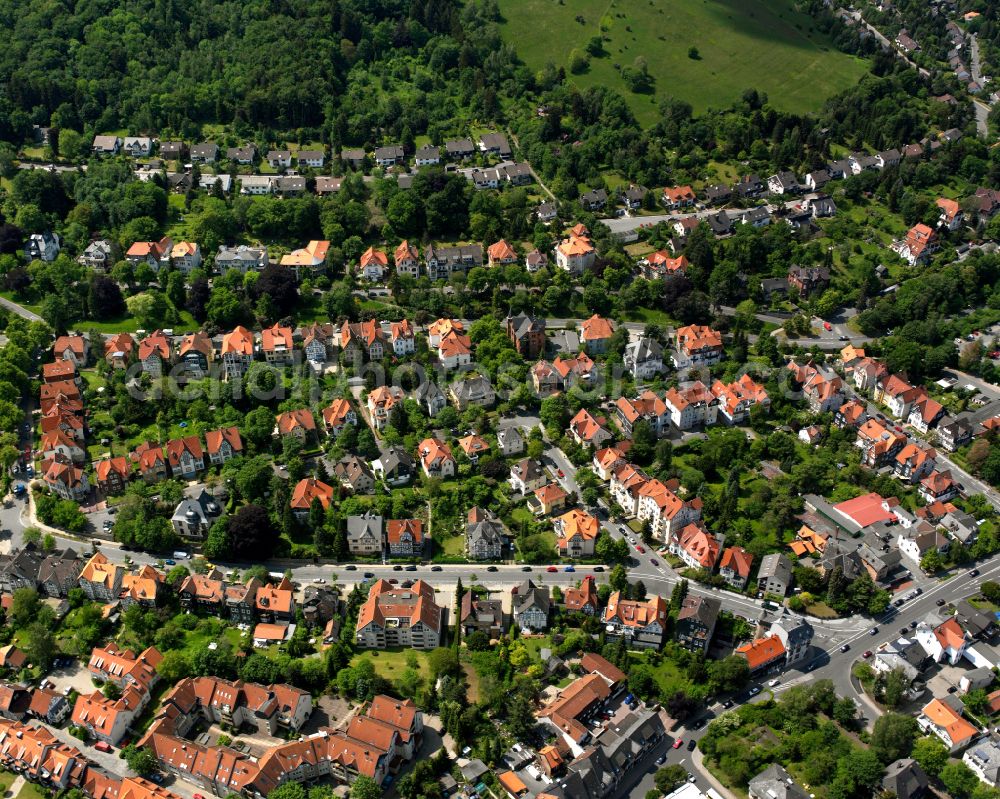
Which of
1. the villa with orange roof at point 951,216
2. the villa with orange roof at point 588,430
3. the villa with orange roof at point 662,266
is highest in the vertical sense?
the villa with orange roof at point 951,216

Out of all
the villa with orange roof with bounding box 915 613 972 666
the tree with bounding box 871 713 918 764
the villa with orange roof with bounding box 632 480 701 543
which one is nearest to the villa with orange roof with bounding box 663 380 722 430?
the villa with orange roof with bounding box 632 480 701 543

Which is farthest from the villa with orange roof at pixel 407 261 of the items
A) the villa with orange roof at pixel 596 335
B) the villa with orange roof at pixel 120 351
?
the villa with orange roof at pixel 120 351

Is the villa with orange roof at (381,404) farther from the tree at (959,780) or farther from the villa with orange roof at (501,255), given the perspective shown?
the tree at (959,780)

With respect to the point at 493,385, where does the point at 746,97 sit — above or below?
above

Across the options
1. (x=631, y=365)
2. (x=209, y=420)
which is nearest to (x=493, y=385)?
(x=631, y=365)

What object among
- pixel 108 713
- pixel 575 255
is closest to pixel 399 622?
pixel 108 713

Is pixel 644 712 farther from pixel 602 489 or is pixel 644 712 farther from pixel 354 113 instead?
pixel 354 113
